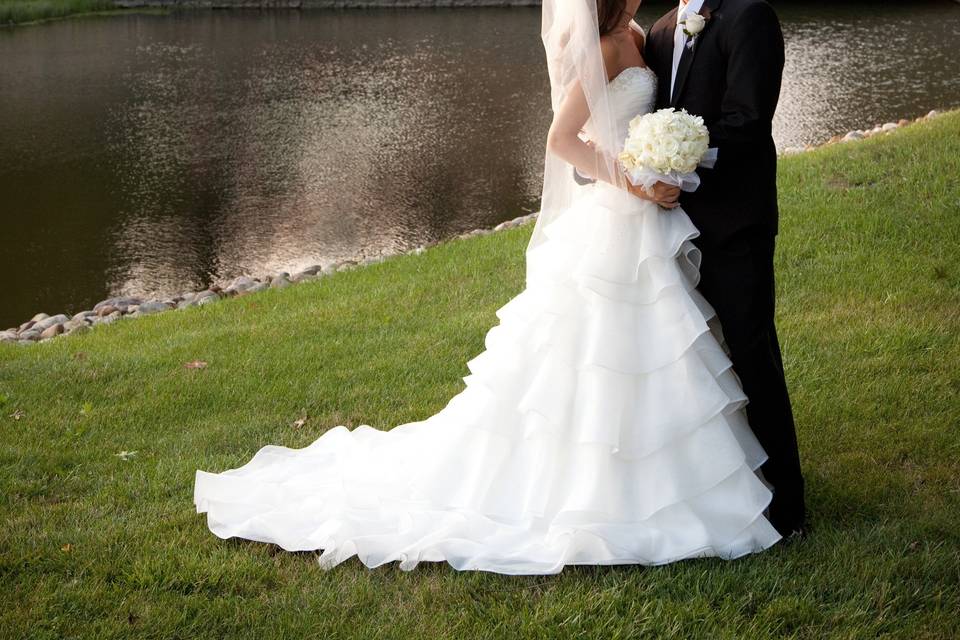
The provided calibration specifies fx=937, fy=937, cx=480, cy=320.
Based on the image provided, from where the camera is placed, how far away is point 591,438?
11.3 ft

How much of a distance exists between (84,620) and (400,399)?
2386 mm

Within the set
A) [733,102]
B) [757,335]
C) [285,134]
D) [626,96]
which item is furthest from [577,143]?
[285,134]

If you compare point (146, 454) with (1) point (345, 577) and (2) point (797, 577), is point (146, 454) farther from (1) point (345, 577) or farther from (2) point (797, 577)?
(2) point (797, 577)

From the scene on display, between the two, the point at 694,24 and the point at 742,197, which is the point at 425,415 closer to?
the point at 742,197

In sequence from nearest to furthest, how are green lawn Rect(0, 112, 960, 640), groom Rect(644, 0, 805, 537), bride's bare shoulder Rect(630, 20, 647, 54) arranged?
green lawn Rect(0, 112, 960, 640) < groom Rect(644, 0, 805, 537) < bride's bare shoulder Rect(630, 20, 647, 54)

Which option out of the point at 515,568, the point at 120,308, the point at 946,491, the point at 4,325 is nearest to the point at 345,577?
the point at 515,568

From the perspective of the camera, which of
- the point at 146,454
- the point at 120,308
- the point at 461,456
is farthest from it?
the point at 120,308

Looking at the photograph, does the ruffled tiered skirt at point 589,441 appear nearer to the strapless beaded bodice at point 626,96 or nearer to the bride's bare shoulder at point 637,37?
the strapless beaded bodice at point 626,96

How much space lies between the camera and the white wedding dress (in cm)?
344

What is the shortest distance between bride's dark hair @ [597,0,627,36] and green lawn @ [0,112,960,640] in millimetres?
2024

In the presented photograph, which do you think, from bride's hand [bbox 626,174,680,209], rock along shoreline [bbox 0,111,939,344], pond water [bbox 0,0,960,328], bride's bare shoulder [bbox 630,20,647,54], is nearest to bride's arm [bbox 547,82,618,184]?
bride's hand [bbox 626,174,680,209]

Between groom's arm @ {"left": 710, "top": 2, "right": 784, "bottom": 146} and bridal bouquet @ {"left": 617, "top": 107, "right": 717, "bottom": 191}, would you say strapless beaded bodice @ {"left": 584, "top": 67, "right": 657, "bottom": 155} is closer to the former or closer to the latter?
bridal bouquet @ {"left": 617, "top": 107, "right": 717, "bottom": 191}

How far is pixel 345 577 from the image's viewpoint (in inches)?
137

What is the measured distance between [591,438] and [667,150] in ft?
3.52
